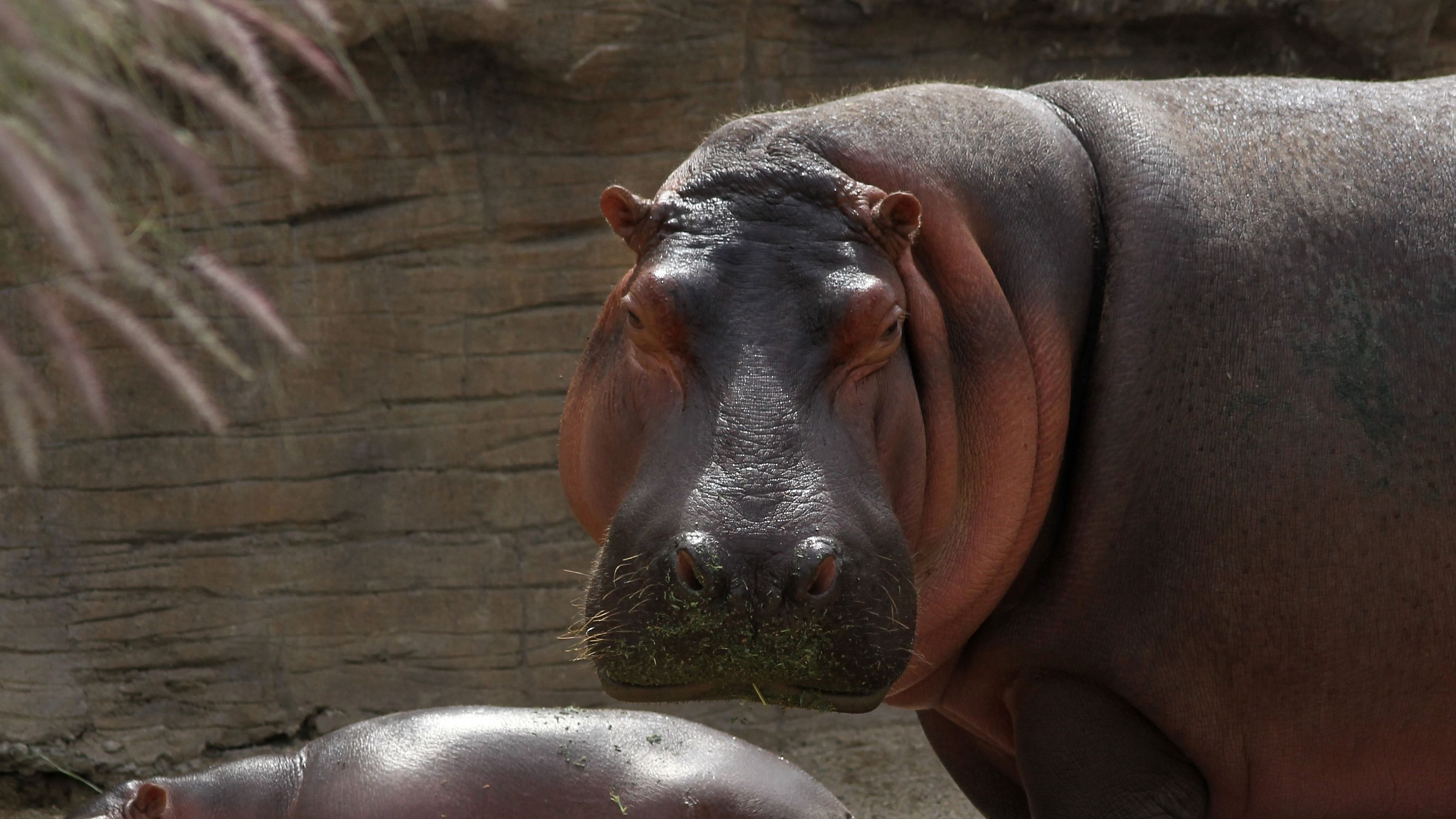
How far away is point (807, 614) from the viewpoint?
2416 mm

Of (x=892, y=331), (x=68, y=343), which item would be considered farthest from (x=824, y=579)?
(x=68, y=343)

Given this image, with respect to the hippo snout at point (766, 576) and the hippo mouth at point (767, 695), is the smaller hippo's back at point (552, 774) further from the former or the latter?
the hippo snout at point (766, 576)

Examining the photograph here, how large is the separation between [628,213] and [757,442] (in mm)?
626

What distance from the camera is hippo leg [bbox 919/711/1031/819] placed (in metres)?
3.67

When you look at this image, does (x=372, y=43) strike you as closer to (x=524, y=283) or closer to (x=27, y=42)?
(x=524, y=283)

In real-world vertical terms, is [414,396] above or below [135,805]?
above

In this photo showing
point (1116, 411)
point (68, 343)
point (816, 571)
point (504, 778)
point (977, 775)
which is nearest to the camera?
point (68, 343)

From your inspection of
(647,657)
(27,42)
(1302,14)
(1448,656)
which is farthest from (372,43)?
(27,42)

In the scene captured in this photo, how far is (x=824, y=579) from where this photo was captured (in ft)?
7.93

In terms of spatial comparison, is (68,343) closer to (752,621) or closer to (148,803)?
(752,621)

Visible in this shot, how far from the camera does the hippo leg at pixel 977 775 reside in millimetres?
3674

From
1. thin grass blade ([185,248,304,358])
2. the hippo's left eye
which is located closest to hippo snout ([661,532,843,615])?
the hippo's left eye

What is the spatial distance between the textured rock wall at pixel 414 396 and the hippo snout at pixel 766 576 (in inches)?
149

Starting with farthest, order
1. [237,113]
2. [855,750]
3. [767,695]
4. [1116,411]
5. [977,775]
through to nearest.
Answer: [855,750] < [977,775] < [1116,411] < [767,695] < [237,113]
